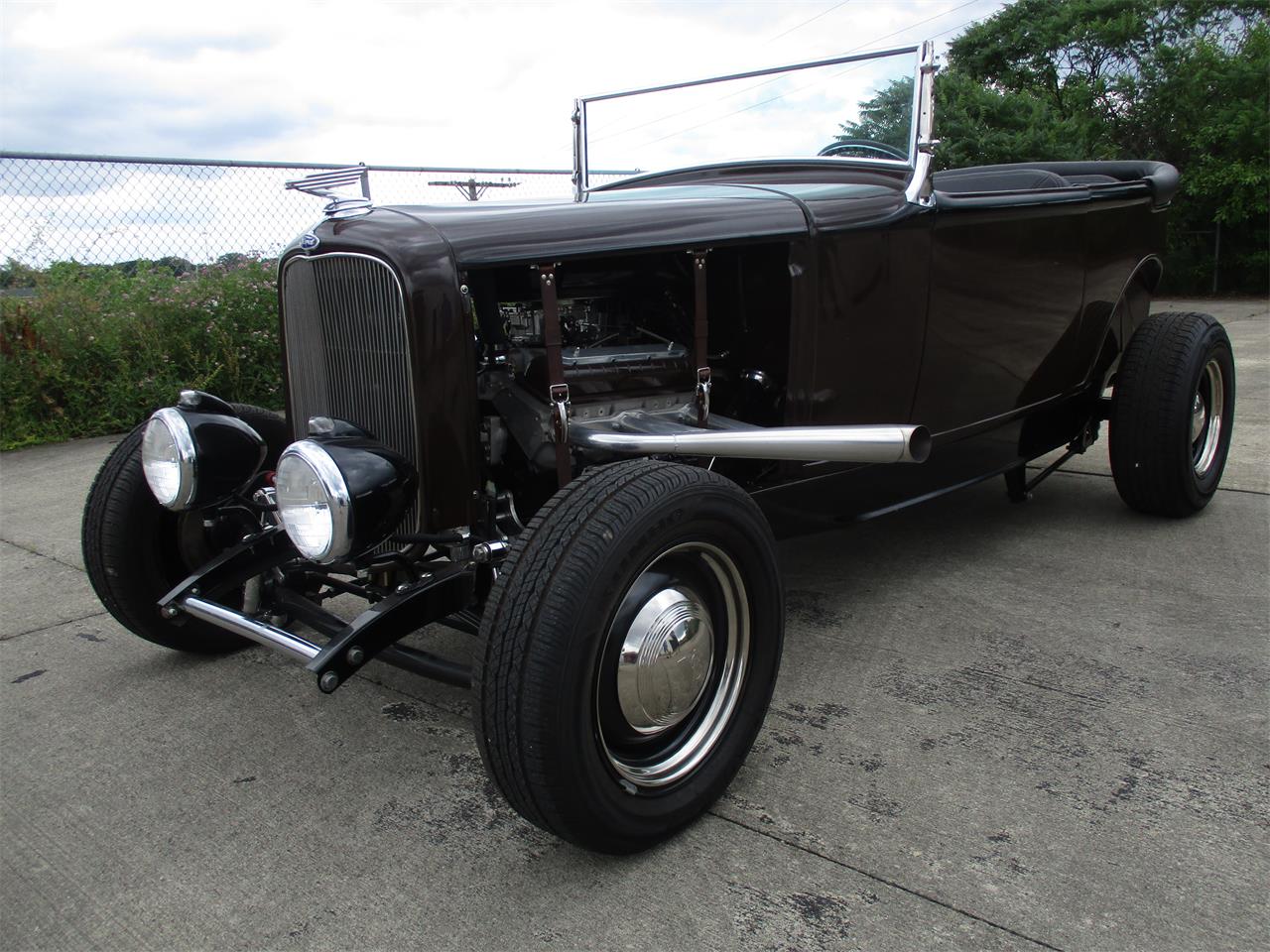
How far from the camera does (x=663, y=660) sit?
77.5 inches

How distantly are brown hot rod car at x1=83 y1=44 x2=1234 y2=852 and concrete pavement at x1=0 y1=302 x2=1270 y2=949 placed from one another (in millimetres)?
210

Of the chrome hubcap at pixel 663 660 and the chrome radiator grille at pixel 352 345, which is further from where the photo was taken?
the chrome radiator grille at pixel 352 345

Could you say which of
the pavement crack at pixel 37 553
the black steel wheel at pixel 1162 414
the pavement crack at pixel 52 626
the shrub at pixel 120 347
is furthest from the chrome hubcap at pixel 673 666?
the shrub at pixel 120 347

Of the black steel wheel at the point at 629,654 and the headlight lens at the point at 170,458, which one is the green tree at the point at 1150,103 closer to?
the black steel wheel at the point at 629,654

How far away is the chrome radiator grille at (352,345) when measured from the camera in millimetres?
A: 2184

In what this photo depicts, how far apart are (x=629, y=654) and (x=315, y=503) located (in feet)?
2.28

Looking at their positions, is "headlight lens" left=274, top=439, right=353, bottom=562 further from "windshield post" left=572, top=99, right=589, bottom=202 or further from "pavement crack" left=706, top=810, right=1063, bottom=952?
"windshield post" left=572, top=99, right=589, bottom=202

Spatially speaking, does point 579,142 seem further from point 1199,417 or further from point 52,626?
point 1199,417

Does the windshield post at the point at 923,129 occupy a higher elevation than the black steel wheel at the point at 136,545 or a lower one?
higher

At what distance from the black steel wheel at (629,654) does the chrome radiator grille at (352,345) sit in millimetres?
529

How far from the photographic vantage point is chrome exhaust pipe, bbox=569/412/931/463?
204cm

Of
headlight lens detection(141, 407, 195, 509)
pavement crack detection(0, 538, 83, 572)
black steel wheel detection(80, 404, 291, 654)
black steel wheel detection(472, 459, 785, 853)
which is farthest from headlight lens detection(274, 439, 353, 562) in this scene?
pavement crack detection(0, 538, 83, 572)

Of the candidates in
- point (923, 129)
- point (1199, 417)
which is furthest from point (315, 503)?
point (1199, 417)

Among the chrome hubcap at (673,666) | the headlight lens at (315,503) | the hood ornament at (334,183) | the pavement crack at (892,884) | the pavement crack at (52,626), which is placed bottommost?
the pavement crack at (52,626)
